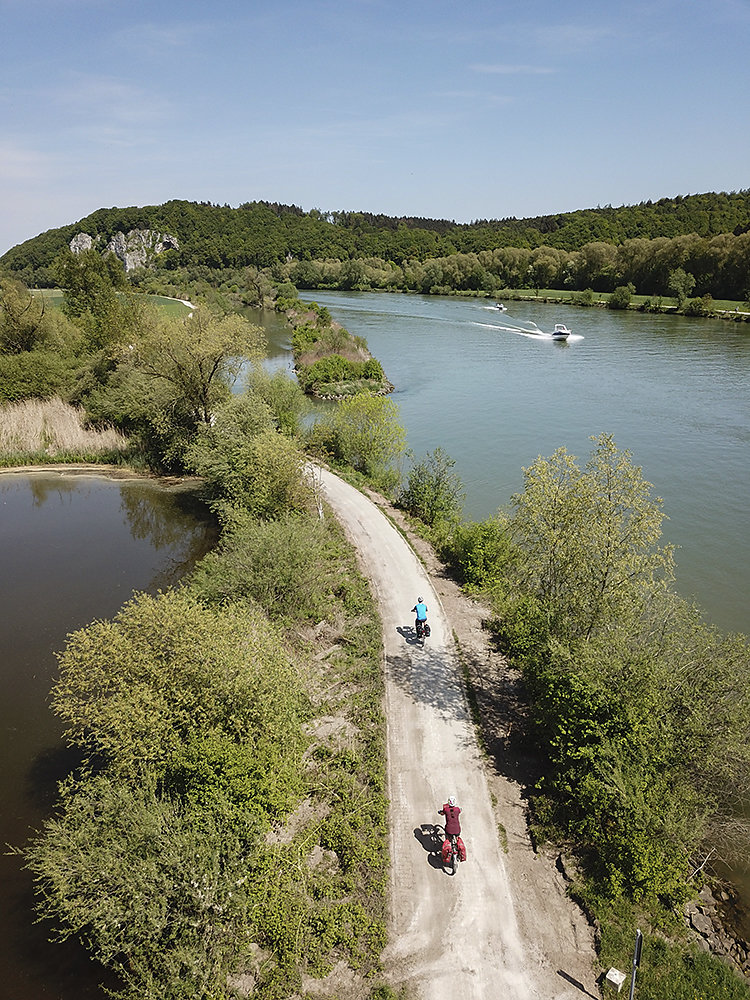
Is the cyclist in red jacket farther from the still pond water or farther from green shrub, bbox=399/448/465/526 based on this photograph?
green shrub, bbox=399/448/465/526

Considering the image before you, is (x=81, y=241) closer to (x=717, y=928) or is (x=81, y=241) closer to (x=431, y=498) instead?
(x=431, y=498)

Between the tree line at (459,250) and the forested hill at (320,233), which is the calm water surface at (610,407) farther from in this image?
the forested hill at (320,233)

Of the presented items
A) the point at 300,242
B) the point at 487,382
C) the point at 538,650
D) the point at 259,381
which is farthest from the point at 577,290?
the point at 538,650

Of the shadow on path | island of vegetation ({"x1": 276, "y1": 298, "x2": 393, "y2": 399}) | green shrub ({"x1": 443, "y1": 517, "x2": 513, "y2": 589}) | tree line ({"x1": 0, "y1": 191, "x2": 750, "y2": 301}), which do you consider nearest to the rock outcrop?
the shadow on path

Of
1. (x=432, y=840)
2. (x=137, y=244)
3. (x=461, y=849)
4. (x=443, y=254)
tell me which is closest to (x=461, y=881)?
(x=461, y=849)

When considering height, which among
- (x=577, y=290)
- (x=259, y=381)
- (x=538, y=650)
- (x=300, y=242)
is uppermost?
(x=300, y=242)

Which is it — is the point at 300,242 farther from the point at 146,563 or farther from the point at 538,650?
the point at 538,650
